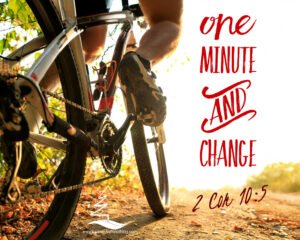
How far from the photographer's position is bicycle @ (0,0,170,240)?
3.65 feet

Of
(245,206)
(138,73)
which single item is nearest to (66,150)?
(138,73)

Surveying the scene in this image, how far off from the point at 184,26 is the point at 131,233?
125 centimetres

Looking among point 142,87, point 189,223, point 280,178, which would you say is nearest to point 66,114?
point 142,87

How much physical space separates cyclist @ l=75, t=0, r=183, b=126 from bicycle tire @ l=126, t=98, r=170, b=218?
9 cm

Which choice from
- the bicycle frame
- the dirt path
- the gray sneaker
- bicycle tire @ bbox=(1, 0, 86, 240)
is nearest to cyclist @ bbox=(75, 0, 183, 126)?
the gray sneaker

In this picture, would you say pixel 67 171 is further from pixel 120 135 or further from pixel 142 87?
pixel 142 87

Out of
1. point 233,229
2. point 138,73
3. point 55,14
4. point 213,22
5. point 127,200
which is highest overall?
point 213,22

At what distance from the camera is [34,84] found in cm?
112

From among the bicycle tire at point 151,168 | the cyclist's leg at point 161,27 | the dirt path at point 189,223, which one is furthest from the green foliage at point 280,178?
the cyclist's leg at point 161,27

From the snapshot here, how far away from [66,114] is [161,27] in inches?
26.9

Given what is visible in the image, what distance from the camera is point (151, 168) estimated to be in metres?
2.44

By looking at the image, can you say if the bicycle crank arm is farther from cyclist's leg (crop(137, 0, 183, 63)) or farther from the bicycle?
cyclist's leg (crop(137, 0, 183, 63))

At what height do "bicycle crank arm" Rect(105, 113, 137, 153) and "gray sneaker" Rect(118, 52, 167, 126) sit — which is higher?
"gray sneaker" Rect(118, 52, 167, 126)

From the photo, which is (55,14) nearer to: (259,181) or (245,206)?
(245,206)
